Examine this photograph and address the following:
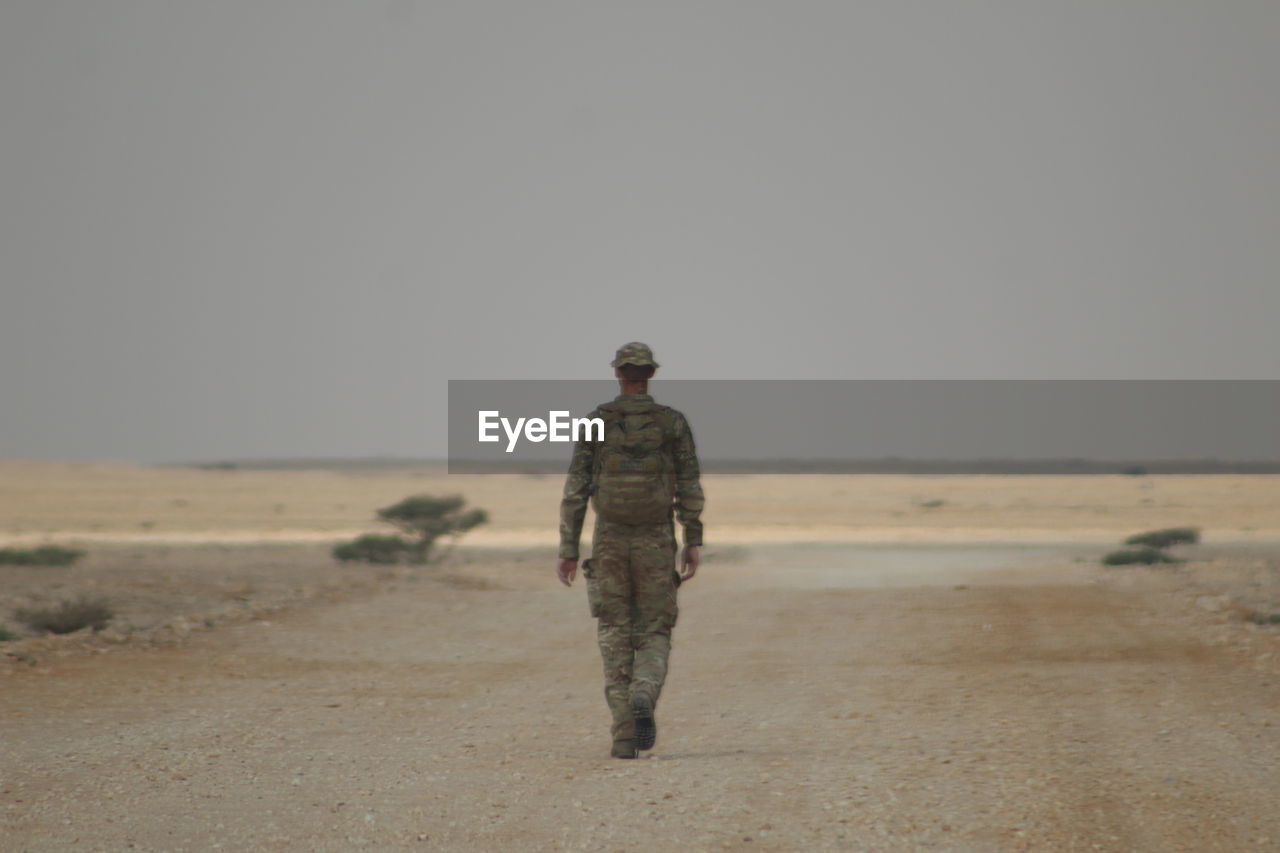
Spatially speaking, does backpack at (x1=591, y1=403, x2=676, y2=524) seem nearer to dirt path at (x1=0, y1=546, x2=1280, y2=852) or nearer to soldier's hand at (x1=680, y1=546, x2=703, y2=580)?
soldier's hand at (x1=680, y1=546, x2=703, y2=580)

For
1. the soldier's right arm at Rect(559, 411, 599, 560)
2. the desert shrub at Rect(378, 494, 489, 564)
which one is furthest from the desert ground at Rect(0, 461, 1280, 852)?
the desert shrub at Rect(378, 494, 489, 564)

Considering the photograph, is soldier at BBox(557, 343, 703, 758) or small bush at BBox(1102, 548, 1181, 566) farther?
small bush at BBox(1102, 548, 1181, 566)

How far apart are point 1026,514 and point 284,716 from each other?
63.2 metres

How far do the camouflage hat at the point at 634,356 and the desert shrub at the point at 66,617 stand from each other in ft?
30.4

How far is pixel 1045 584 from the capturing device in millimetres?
20516

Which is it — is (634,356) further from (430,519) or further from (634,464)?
(430,519)

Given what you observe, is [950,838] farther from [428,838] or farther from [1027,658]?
[1027,658]

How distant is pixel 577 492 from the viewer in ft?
25.4

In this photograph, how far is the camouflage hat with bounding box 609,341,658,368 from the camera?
24.9 ft

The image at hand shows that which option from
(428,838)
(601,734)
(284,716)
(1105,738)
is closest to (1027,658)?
(1105,738)

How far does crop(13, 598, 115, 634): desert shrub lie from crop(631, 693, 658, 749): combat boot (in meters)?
9.12

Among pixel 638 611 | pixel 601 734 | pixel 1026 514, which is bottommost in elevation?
pixel 1026 514

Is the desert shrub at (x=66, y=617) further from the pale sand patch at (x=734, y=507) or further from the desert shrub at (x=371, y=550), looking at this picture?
the pale sand patch at (x=734, y=507)

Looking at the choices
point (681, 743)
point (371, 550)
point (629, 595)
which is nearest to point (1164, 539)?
point (371, 550)
